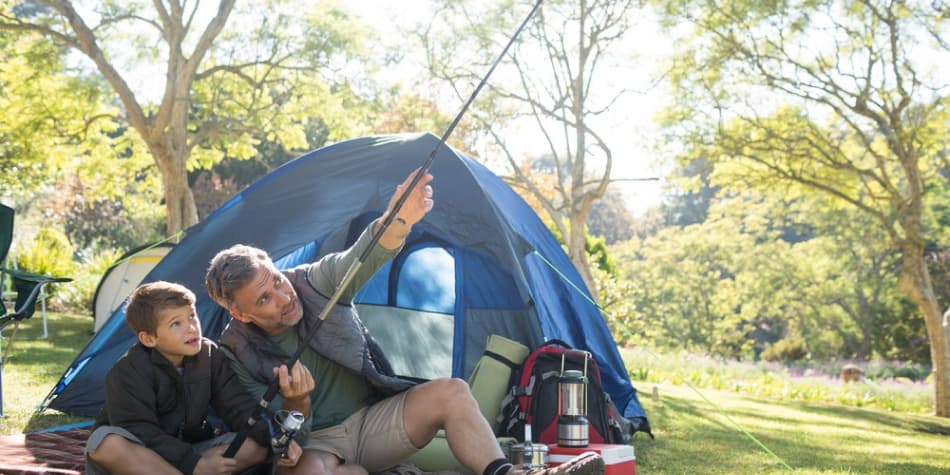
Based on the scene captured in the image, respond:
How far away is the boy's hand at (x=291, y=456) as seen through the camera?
2.32m

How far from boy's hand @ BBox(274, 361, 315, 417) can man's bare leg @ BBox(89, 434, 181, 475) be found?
12.5 inches

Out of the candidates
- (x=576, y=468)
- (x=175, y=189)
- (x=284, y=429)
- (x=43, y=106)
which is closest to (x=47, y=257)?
(x=43, y=106)

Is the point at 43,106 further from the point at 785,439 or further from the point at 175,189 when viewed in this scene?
the point at 785,439

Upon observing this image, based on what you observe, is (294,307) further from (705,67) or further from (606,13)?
(606,13)

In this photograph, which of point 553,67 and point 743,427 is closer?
point 743,427

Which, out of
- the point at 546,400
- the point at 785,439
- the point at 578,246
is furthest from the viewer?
the point at 578,246

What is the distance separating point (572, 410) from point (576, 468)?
0.87 meters

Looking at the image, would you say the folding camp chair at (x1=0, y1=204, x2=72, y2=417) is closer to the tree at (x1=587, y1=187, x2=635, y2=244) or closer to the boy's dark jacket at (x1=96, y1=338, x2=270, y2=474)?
the boy's dark jacket at (x1=96, y1=338, x2=270, y2=474)

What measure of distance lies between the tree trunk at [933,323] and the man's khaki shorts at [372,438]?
6593mm

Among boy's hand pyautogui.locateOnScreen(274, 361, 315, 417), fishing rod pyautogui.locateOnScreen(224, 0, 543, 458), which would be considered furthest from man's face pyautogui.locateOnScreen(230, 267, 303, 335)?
boy's hand pyautogui.locateOnScreen(274, 361, 315, 417)

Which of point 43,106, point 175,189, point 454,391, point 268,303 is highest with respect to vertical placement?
point 43,106

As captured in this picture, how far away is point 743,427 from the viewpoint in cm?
608

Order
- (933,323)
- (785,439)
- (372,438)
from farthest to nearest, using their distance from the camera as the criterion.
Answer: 1. (933,323)
2. (785,439)
3. (372,438)

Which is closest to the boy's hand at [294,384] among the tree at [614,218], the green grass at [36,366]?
the green grass at [36,366]
